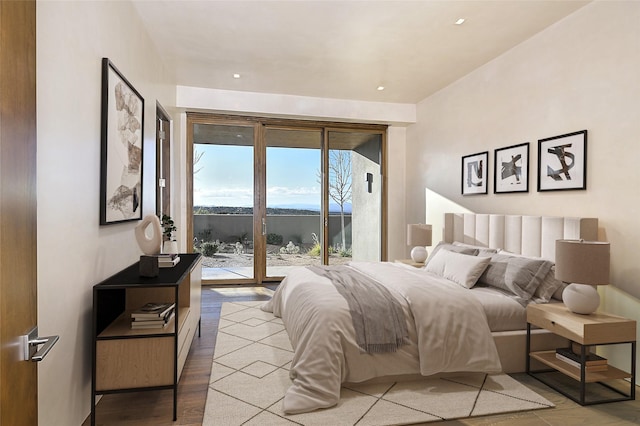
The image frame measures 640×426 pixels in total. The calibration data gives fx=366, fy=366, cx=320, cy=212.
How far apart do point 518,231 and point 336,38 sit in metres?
2.62

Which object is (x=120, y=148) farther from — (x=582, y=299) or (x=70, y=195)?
(x=582, y=299)

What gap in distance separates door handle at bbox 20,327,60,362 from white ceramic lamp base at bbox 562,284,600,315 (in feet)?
9.51

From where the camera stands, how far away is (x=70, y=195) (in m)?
1.92

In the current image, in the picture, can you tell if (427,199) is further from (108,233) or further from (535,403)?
(108,233)

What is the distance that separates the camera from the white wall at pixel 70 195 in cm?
166

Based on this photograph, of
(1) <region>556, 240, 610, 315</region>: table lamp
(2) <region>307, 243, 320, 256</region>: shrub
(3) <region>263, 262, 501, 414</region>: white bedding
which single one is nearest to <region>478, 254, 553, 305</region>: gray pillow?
(1) <region>556, 240, 610, 315</region>: table lamp

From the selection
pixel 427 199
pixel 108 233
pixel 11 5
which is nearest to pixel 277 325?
pixel 108 233

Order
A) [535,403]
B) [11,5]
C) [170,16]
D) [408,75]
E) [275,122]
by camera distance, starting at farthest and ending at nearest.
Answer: [275,122], [408,75], [170,16], [535,403], [11,5]

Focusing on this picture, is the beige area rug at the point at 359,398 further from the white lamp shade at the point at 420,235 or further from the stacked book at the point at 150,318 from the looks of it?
the white lamp shade at the point at 420,235

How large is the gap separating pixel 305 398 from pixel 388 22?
3.14 meters

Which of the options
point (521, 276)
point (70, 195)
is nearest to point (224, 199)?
point (70, 195)

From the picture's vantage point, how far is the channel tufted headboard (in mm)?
2939

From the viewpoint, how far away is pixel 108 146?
2.40 m

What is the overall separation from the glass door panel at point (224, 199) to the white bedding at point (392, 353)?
3349mm
